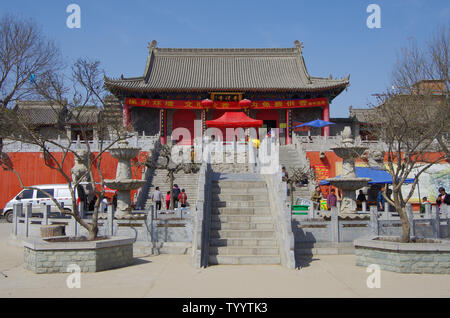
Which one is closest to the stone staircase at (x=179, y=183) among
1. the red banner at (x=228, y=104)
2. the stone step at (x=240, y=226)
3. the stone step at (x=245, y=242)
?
the stone step at (x=240, y=226)

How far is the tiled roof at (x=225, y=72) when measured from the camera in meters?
23.3

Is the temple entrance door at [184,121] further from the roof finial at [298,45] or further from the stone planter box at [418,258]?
the stone planter box at [418,258]

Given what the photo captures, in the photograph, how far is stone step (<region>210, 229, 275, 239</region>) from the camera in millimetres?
8469

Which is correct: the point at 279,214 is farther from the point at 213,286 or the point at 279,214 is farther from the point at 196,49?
the point at 196,49

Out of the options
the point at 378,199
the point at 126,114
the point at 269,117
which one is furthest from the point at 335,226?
the point at 269,117

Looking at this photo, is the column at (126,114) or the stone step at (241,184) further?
the column at (126,114)

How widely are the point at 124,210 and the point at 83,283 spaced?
424 centimetres

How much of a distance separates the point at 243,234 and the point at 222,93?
16.3 metres

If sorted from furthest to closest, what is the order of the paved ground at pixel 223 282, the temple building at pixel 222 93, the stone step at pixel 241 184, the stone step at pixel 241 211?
the temple building at pixel 222 93 → the stone step at pixel 241 184 → the stone step at pixel 241 211 → the paved ground at pixel 223 282

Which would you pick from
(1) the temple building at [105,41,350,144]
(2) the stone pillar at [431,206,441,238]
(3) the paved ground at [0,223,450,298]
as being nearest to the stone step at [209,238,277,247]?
(3) the paved ground at [0,223,450,298]

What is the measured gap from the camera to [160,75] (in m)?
26.7

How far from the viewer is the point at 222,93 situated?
23.9m

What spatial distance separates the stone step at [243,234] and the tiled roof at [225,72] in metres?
15.6
